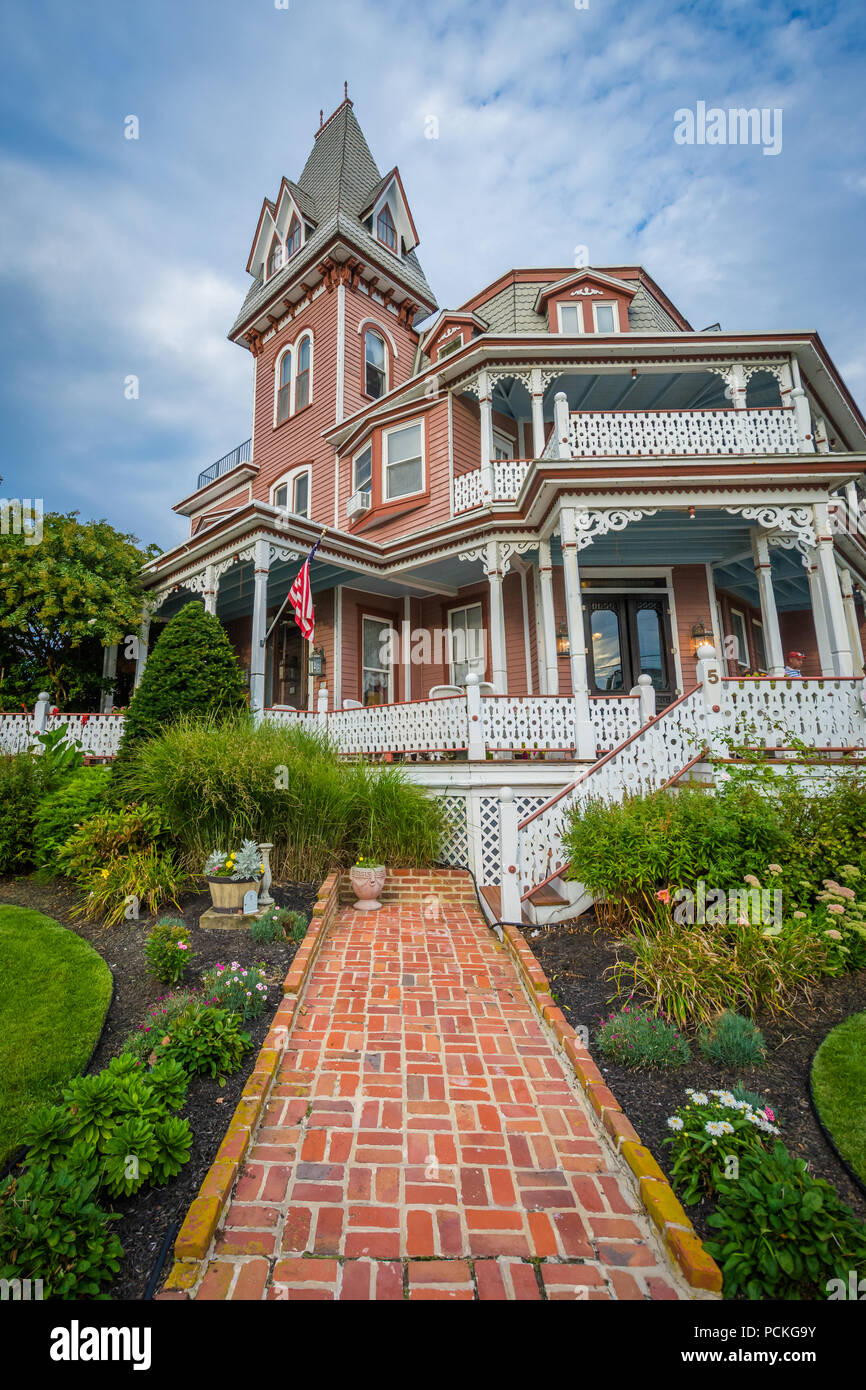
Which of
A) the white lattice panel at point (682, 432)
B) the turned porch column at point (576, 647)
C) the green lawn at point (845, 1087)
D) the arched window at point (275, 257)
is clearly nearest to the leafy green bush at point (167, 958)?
the green lawn at point (845, 1087)

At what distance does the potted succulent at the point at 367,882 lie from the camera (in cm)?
614

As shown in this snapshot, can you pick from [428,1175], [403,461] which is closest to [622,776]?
[428,1175]

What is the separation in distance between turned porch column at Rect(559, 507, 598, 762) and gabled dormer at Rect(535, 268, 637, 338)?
5.88 metres

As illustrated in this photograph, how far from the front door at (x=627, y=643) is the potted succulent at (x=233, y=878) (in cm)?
765

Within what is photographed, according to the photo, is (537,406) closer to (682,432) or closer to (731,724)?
(682,432)

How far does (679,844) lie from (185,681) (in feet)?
21.7

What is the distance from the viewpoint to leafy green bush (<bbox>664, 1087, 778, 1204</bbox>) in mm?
2283

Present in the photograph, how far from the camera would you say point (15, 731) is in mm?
9570

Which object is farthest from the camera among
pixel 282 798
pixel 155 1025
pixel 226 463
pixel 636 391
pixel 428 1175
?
pixel 226 463

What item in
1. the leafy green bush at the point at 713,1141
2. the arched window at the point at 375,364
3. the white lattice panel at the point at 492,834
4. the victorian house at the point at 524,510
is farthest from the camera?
the arched window at the point at 375,364

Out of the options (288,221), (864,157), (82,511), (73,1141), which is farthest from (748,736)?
(288,221)

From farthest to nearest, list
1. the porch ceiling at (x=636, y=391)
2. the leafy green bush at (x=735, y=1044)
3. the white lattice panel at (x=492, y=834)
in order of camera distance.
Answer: the porch ceiling at (x=636, y=391) < the white lattice panel at (x=492, y=834) < the leafy green bush at (x=735, y=1044)

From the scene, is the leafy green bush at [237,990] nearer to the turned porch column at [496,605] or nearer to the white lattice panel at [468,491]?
the turned porch column at [496,605]

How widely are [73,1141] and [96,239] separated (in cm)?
1795
